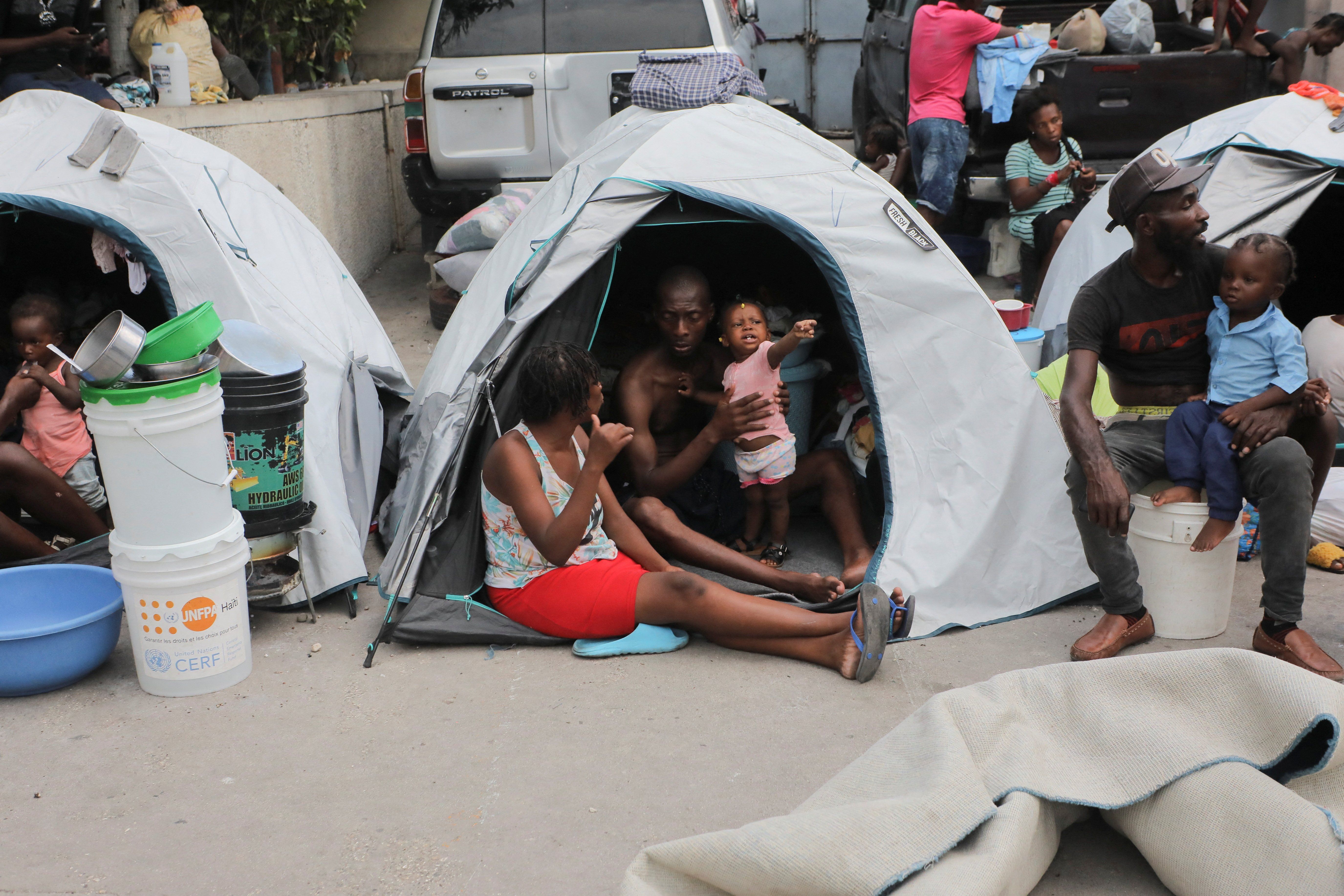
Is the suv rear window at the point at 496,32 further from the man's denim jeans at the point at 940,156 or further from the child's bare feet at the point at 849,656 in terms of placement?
the child's bare feet at the point at 849,656

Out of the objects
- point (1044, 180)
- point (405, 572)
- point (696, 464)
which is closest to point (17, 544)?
point (405, 572)

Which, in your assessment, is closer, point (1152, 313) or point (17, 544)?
point (1152, 313)

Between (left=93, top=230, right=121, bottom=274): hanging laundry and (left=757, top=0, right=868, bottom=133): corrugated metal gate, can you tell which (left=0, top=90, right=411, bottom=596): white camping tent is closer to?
(left=93, top=230, right=121, bottom=274): hanging laundry

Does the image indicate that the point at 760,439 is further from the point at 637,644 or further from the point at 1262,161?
the point at 1262,161

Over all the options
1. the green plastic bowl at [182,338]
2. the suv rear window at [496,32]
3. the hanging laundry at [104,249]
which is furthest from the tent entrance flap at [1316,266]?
the hanging laundry at [104,249]

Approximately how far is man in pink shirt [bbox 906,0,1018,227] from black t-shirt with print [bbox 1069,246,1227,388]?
3739mm

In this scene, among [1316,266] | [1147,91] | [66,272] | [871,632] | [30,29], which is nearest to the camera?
→ [871,632]

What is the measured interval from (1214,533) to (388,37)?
9.34 meters

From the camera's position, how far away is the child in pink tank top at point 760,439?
164 inches

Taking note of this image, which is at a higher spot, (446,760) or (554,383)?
(554,383)

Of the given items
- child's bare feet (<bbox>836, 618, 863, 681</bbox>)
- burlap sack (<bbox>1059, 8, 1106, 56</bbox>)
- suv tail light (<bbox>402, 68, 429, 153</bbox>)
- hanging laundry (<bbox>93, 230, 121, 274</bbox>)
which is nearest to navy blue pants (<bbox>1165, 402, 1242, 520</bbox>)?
child's bare feet (<bbox>836, 618, 863, 681</bbox>)

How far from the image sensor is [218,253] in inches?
163

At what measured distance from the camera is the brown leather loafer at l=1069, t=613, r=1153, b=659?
3.41 metres

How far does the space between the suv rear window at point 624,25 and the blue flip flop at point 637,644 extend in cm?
478
